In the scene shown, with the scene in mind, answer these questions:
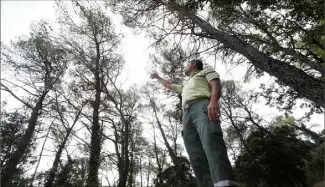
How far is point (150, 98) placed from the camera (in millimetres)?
17203

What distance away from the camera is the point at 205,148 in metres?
2.01

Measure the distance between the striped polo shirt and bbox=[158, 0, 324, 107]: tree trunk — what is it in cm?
203

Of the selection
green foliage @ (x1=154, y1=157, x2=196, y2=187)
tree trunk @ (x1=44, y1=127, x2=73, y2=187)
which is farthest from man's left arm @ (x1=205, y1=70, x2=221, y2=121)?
green foliage @ (x1=154, y1=157, x2=196, y2=187)

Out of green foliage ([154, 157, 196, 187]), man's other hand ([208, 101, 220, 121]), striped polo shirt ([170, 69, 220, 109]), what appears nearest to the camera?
man's other hand ([208, 101, 220, 121])

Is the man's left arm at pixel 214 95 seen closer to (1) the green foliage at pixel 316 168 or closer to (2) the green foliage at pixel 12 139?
(2) the green foliage at pixel 12 139

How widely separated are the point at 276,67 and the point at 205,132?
271 cm

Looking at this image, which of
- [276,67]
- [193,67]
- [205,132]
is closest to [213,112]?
[205,132]

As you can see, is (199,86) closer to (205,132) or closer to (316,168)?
(205,132)

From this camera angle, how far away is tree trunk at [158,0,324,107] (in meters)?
3.71

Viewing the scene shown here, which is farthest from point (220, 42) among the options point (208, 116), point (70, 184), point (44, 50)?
point (44, 50)

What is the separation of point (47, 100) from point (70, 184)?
5.15 m

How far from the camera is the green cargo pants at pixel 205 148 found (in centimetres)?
185

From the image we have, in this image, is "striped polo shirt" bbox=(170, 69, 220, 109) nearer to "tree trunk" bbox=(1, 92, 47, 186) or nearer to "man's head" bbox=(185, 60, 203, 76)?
"man's head" bbox=(185, 60, 203, 76)

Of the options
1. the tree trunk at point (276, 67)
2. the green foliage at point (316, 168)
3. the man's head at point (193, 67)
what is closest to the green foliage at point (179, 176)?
the tree trunk at point (276, 67)
